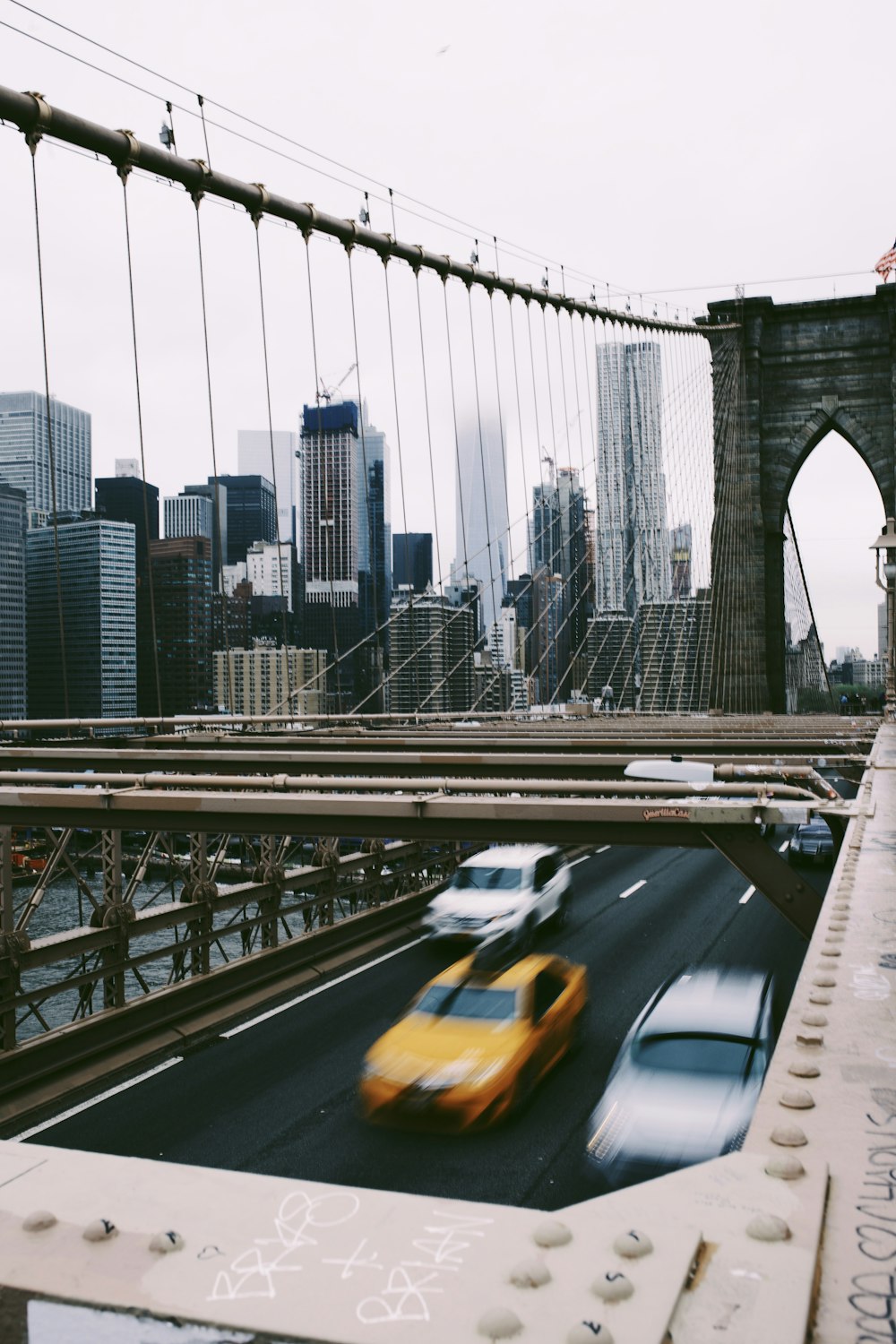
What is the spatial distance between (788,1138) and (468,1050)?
10006 millimetres

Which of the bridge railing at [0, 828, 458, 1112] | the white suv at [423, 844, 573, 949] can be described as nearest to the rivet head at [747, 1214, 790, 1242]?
the bridge railing at [0, 828, 458, 1112]

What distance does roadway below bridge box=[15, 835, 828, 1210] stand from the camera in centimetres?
1037

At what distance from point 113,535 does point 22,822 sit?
15.4m

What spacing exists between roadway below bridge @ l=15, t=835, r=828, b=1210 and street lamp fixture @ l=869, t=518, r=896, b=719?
10.4m

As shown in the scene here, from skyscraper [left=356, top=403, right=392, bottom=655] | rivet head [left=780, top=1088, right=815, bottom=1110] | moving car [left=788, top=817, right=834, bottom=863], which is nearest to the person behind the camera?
rivet head [left=780, top=1088, right=815, bottom=1110]

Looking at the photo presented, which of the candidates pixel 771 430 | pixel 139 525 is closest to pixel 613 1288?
pixel 139 525

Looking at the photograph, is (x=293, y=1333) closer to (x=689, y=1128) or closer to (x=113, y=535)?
(x=689, y=1128)

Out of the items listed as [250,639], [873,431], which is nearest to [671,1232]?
[250,639]

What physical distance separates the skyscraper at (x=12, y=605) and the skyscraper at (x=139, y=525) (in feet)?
7.94

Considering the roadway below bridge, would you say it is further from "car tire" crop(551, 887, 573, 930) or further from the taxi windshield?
the taxi windshield

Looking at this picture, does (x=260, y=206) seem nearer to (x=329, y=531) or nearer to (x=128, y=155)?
(x=128, y=155)

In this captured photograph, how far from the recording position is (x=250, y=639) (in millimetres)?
31203

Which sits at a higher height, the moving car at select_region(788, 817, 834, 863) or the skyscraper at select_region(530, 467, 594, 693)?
the skyscraper at select_region(530, 467, 594, 693)

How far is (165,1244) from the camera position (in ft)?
4.71
